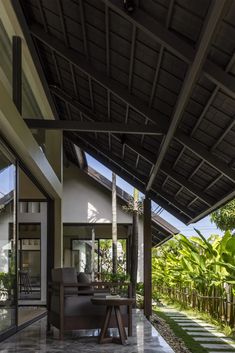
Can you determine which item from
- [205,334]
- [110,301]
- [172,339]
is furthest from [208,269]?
[110,301]

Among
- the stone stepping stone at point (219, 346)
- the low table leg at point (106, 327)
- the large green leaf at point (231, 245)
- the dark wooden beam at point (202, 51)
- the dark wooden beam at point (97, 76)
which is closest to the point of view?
the dark wooden beam at point (202, 51)

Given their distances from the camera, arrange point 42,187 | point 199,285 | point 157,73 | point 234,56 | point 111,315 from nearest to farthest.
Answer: point 234,56, point 157,73, point 111,315, point 42,187, point 199,285

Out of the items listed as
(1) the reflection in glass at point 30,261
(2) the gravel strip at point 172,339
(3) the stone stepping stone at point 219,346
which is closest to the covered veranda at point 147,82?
(2) the gravel strip at point 172,339

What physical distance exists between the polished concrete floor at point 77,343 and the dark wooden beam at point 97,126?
2.96m

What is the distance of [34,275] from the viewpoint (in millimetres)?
14742

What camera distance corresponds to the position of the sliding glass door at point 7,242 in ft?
23.7

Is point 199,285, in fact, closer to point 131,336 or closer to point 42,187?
point 42,187

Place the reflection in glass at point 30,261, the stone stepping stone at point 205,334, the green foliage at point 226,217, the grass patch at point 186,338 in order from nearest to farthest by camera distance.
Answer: the grass patch at point 186,338 < the stone stepping stone at point 205,334 < the reflection in glass at point 30,261 < the green foliage at point 226,217

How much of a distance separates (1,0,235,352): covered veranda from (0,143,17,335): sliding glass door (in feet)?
1.70

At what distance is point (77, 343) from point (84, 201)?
36.7 feet

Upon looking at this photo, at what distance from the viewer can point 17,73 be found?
7570 mm

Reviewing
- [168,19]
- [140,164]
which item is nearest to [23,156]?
[168,19]

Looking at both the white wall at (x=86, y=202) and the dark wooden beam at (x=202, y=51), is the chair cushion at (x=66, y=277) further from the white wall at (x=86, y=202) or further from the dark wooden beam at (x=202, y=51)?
the white wall at (x=86, y=202)

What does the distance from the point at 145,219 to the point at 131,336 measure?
5045 mm
